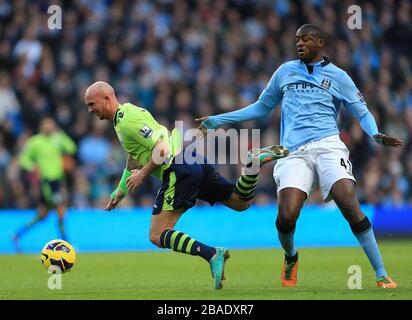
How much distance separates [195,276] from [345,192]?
10.2 feet

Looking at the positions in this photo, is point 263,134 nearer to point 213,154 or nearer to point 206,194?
point 213,154

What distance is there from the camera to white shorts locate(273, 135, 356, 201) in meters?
9.09

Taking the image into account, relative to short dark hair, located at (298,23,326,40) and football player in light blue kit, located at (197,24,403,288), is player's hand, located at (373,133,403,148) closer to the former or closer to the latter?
football player in light blue kit, located at (197,24,403,288)

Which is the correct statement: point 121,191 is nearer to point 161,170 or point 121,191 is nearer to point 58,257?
point 161,170

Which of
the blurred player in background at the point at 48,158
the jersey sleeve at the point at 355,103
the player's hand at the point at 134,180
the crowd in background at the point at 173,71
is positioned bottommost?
the player's hand at the point at 134,180

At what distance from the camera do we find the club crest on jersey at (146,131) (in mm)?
9344

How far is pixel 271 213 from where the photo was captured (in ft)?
59.2

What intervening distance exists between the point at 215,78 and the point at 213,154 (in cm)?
296

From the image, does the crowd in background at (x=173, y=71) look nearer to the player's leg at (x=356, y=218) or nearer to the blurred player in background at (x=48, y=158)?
the blurred player in background at (x=48, y=158)

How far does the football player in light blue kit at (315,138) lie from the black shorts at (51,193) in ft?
27.5

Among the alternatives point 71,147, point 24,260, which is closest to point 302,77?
point 24,260

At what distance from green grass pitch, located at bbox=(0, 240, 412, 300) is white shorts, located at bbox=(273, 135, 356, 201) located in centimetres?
101

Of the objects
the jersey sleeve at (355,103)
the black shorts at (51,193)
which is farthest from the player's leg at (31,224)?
the jersey sleeve at (355,103)

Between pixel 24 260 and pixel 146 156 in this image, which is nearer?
pixel 146 156
